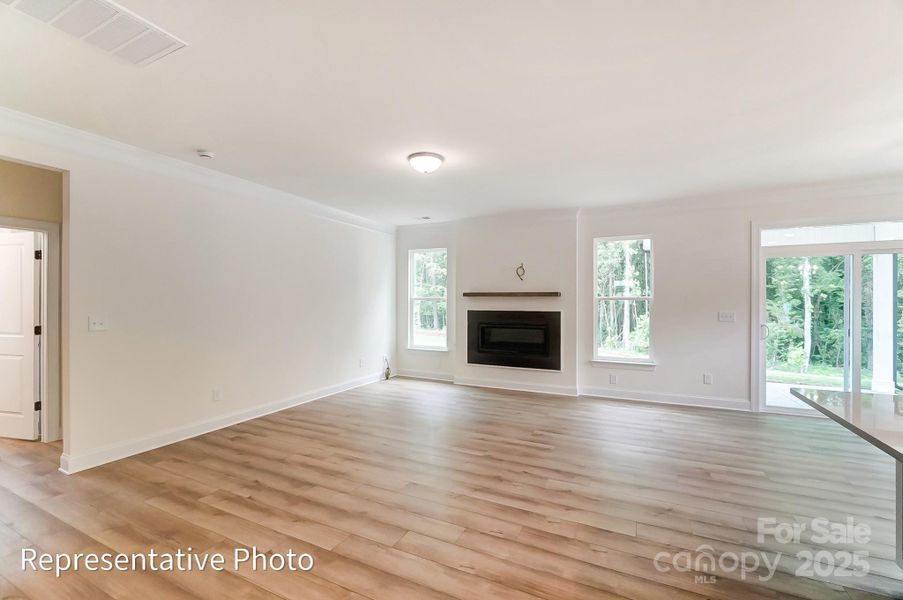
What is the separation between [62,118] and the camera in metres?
2.88

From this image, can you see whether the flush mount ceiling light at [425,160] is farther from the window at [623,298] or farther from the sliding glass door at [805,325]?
the sliding glass door at [805,325]

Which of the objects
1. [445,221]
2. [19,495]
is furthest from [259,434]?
[445,221]

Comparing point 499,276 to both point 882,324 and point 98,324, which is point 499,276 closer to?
point 882,324

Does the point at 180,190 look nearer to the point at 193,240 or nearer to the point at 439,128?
the point at 193,240

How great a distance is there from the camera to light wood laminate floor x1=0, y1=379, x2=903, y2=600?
74.0 inches

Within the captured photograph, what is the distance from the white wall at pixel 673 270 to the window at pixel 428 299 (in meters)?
0.59

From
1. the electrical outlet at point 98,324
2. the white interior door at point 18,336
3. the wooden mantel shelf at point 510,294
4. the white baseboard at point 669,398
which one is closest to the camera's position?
the electrical outlet at point 98,324

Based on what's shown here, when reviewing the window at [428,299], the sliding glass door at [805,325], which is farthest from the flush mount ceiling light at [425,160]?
the sliding glass door at [805,325]

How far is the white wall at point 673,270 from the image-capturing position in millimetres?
4668

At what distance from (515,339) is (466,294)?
1087 millimetres

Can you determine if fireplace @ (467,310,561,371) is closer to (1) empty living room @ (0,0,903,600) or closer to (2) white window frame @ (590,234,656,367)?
(1) empty living room @ (0,0,903,600)

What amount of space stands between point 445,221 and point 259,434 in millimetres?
4230

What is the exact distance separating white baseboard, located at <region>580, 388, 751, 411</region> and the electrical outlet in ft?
18.0

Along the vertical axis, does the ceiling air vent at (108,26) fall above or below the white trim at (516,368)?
above
